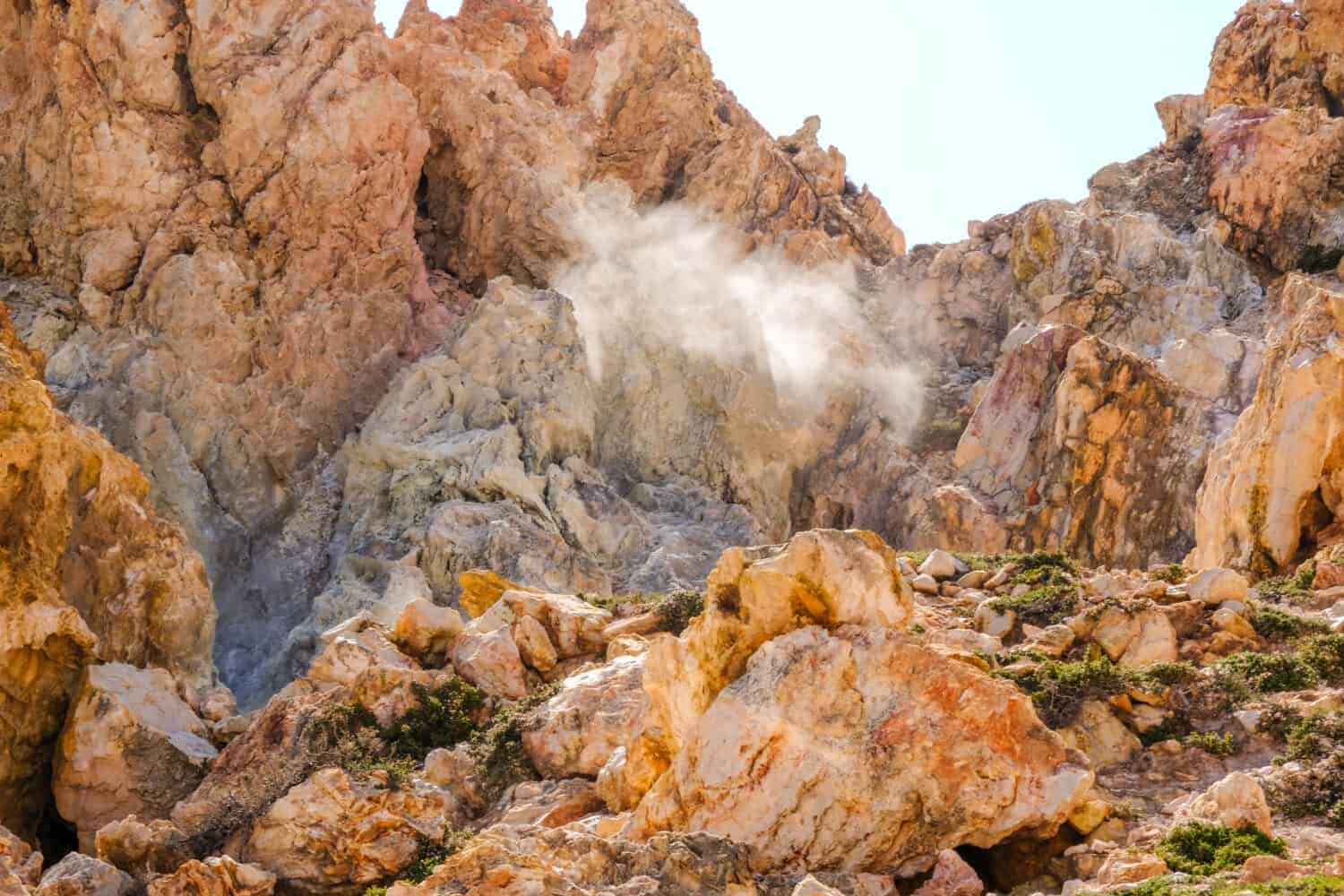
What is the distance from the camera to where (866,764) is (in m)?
11.4

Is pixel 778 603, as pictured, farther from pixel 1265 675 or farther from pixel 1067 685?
pixel 1265 675

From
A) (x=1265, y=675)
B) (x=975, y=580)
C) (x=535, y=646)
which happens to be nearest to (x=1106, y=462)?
(x=975, y=580)

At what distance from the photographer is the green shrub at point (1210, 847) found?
33.2 feet

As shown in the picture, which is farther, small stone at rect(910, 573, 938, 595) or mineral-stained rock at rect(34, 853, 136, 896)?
small stone at rect(910, 573, 938, 595)

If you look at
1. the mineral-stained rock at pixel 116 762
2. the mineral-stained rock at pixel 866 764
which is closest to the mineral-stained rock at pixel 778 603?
the mineral-stained rock at pixel 866 764

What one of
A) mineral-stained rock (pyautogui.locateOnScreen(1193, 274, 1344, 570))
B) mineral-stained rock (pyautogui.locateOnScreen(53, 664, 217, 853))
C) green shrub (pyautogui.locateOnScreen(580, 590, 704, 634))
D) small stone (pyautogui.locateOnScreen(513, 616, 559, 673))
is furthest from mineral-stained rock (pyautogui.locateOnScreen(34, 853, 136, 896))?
mineral-stained rock (pyautogui.locateOnScreen(1193, 274, 1344, 570))

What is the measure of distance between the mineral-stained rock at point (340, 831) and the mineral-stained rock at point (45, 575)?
523 cm

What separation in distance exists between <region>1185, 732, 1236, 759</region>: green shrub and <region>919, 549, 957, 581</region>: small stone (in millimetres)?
7084

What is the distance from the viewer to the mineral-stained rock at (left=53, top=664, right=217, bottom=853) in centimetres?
1652

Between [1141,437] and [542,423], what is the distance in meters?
12.3

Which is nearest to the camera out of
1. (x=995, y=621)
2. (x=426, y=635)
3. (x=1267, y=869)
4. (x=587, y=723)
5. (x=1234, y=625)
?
(x=1267, y=869)

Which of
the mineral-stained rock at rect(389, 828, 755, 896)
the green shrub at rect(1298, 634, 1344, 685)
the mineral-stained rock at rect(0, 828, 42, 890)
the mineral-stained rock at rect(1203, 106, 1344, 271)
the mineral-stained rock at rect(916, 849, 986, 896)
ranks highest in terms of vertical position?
the mineral-stained rock at rect(1203, 106, 1344, 271)

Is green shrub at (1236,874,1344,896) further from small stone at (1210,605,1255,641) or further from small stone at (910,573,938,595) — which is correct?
small stone at (910,573,938,595)

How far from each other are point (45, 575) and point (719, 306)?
2176cm
